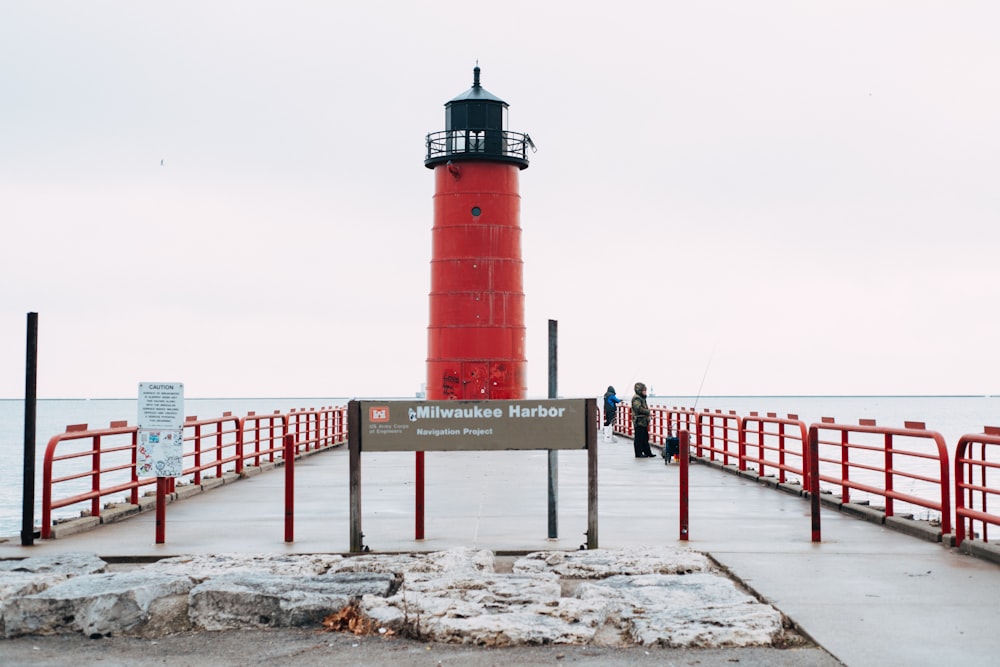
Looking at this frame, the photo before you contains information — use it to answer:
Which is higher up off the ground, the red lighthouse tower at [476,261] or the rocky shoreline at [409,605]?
the red lighthouse tower at [476,261]

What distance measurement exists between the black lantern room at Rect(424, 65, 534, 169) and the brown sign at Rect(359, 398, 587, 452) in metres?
21.1

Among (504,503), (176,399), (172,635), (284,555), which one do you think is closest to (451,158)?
(504,503)

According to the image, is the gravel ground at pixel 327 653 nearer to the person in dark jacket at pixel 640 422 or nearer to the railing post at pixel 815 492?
the railing post at pixel 815 492

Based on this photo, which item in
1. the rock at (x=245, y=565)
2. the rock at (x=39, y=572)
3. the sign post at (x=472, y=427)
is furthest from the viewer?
the sign post at (x=472, y=427)

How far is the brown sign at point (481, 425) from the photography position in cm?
896

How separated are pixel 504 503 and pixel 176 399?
13.9 ft

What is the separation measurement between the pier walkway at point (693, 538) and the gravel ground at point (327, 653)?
23.6 inches

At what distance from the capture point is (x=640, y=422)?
21344mm

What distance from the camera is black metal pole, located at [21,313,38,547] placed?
371 inches

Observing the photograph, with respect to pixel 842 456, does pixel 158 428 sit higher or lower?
higher

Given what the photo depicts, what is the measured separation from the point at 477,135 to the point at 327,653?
25.2 m

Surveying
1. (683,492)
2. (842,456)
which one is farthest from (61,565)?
(842,456)

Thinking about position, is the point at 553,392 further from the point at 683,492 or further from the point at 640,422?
the point at 640,422

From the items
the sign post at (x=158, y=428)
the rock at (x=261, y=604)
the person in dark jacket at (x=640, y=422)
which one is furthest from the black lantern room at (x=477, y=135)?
the rock at (x=261, y=604)
